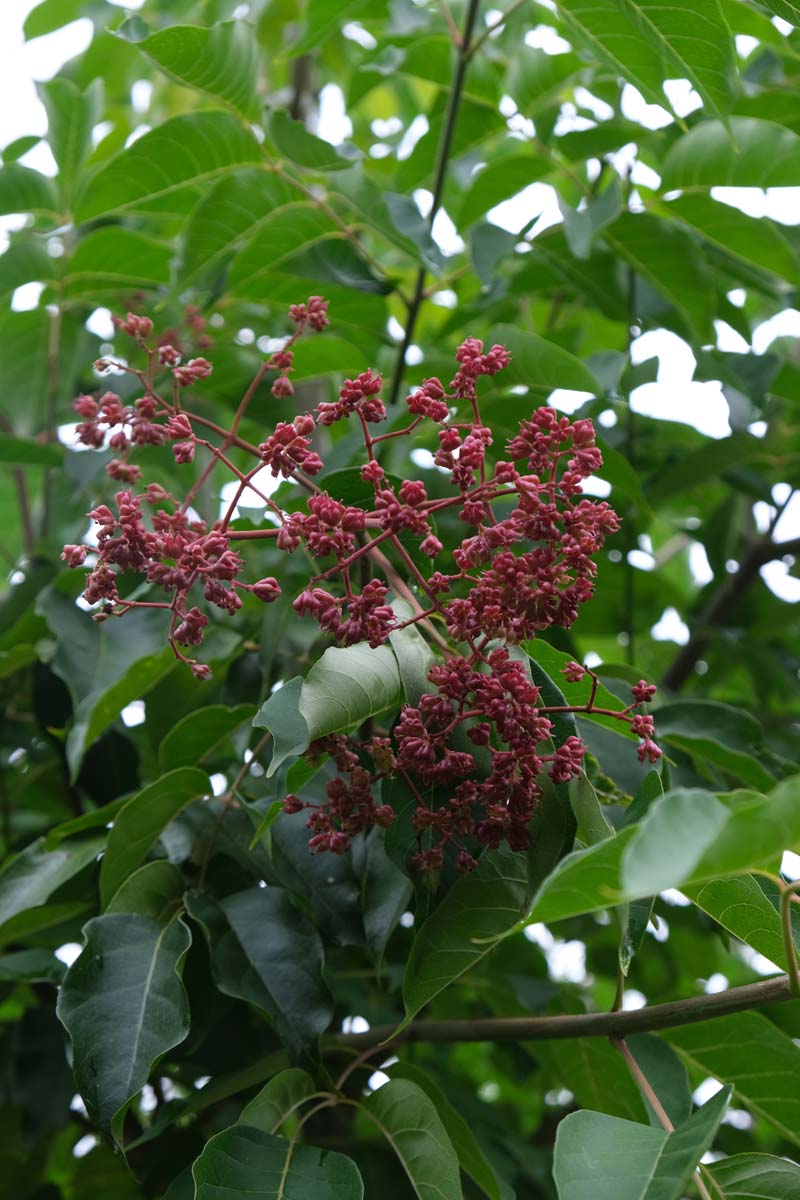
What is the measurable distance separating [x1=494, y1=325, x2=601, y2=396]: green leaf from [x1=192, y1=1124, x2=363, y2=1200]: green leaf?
0.92 metres

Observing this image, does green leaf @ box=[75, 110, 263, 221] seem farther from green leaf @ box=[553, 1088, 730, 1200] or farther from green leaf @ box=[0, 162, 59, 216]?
green leaf @ box=[553, 1088, 730, 1200]

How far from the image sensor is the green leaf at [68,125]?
1.79 m

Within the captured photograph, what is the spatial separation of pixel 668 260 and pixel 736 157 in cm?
17

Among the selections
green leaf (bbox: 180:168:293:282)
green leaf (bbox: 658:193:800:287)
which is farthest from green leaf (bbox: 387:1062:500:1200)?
green leaf (bbox: 658:193:800:287)

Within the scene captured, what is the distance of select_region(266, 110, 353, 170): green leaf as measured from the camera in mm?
1493

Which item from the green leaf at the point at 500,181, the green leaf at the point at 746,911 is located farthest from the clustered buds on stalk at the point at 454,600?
the green leaf at the point at 500,181

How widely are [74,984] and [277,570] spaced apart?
741 mm

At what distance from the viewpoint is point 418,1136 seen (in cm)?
109

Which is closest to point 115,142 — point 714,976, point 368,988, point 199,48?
point 199,48

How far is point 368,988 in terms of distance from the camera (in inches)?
73.0

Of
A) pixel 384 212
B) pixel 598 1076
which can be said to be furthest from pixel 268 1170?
pixel 384 212

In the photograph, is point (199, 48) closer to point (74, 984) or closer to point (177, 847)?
point (177, 847)

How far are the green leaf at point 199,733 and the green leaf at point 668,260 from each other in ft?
3.03

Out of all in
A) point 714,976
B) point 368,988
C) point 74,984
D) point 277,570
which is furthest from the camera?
point 714,976
